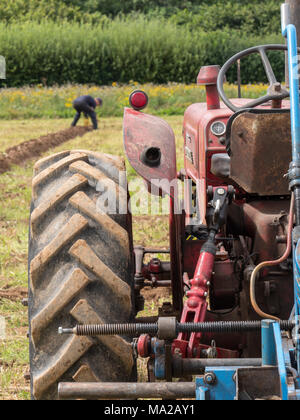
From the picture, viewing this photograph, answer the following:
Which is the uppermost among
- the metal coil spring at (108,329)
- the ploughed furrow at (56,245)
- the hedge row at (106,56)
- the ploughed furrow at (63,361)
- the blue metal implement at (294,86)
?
the blue metal implement at (294,86)

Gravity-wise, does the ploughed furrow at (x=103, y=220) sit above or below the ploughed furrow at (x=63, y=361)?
above

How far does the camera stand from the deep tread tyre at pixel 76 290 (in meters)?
2.60

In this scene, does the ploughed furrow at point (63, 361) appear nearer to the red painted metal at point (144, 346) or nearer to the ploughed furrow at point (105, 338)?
the ploughed furrow at point (105, 338)

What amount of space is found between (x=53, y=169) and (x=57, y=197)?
0.93 ft

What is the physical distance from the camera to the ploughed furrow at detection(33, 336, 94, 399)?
2570 millimetres

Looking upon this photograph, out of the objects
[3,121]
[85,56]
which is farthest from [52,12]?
[3,121]

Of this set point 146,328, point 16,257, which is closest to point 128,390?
point 146,328

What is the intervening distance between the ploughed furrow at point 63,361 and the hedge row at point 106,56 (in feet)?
114

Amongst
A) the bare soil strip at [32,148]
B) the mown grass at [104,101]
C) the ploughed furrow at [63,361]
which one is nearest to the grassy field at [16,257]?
the bare soil strip at [32,148]

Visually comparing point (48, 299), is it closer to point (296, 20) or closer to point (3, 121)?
point (296, 20)

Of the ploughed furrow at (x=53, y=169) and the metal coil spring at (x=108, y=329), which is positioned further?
the ploughed furrow at (x=53, y=169)

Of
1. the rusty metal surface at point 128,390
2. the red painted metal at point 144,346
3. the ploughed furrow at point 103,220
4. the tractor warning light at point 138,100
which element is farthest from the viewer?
the tractor warning light at point 138,100

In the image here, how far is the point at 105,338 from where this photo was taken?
2.61 metres

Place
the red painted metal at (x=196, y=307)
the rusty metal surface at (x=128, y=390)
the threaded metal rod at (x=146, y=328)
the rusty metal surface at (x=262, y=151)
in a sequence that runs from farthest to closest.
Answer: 1. the rusty metal surface at (x=262, y=151)
2. the red painted metal at (x=196, y=307)
3. the threaded metal rod at (x=146, y=328)
4. the rusty metal surface at (x=128, y=390)
